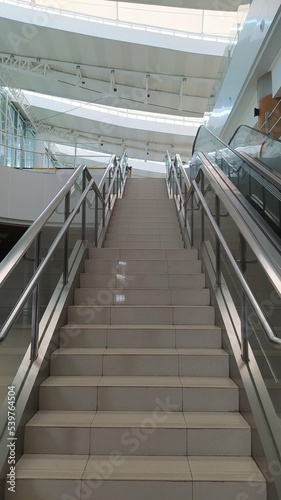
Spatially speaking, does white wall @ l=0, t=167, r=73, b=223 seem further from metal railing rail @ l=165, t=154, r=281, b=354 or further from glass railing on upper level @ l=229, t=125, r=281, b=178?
metal railing rail @ l=165, t=154, r=281, b=354

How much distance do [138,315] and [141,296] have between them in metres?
0.28

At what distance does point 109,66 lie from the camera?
12.0 metres

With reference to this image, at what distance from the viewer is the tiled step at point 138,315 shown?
3082 millimetres

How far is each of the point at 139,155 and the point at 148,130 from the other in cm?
401

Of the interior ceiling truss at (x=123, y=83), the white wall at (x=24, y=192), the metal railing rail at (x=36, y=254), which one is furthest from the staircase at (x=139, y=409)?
the interior ceiling truss at (x=123, y=83)

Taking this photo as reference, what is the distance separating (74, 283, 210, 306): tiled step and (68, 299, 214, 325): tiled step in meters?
0.20

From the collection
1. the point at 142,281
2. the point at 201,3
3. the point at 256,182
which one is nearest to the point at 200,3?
the point at 201,3

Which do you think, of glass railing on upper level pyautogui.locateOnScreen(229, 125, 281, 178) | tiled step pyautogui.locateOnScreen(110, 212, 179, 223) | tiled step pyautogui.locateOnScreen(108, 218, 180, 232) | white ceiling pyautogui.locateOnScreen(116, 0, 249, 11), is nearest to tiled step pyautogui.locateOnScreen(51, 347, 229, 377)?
glass railing on upper level pyautogui.locateOnScreen(229, 125, 281, 178)

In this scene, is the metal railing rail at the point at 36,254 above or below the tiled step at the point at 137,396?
above

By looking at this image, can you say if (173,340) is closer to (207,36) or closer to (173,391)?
(173,391)

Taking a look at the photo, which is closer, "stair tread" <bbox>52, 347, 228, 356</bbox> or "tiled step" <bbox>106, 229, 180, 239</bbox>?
"stair tread" <bbox>52, 347, 228, 356</bbox>

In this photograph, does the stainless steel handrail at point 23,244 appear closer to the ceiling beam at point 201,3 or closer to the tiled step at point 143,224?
the tiled step at point 143,224

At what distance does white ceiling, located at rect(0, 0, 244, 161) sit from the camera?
10.6 metres

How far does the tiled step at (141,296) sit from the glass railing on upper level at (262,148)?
1550 mm
